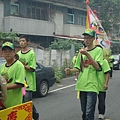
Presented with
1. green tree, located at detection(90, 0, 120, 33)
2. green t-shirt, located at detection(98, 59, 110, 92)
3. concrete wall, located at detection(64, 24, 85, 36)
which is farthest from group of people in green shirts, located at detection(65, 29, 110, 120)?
green tree, located at detection(90, 0, 120, 33)

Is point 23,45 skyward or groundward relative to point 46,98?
skyward

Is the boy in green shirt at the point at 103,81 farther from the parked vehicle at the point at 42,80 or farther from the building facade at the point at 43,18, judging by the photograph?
the building facade at the point at 43,18

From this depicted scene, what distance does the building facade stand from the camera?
24219 mm

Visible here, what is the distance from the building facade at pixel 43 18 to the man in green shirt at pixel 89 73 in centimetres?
1935

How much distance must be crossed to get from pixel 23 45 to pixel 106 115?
2783mm

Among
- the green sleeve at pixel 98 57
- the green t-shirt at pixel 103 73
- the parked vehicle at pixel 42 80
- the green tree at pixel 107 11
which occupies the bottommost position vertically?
the parked vehicle at pixel 42 80

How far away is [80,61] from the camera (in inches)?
198

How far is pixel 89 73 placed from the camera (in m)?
4.87

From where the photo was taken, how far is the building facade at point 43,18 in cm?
2422

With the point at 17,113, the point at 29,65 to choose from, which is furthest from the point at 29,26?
the point at 17,113

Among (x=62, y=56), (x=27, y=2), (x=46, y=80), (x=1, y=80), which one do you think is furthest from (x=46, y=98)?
(x=27, y=2)

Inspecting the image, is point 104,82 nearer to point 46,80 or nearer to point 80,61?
point 80,61

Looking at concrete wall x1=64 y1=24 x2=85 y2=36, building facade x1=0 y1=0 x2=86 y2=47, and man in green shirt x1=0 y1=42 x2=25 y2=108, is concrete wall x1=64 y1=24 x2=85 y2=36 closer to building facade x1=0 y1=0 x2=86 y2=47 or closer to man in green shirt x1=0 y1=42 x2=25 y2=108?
building facade x1=0 y1=0 x2=86 y2=47

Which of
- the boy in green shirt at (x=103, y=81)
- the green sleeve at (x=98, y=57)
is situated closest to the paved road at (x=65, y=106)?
the boy in green shirt at (x=103, y=81)
